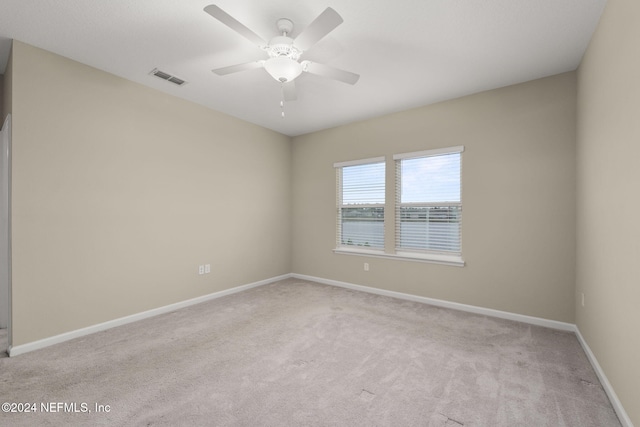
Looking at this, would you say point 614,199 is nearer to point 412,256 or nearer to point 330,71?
point 330,71

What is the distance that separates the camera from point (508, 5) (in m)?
1.97

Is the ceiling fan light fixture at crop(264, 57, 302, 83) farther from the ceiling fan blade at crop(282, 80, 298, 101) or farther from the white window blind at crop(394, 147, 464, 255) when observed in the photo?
the white window blind at crop(394, 147, 464, 255)

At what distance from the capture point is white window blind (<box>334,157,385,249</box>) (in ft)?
14.4

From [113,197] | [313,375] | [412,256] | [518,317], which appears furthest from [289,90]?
[518,317]

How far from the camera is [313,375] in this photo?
2145mm

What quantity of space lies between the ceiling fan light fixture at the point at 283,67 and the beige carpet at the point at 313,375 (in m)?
2.33

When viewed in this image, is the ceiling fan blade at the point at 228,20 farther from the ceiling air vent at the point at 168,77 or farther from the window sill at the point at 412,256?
the window sill at the point at 412,256

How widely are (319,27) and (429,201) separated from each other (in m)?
2.79

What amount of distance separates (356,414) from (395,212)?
9.47ft

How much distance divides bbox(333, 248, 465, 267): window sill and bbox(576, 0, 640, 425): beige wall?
1.24 m

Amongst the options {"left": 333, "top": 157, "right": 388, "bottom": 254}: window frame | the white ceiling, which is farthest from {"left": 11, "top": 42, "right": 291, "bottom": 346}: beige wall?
{"left": 333, "top": 157, "right": 388, "bottom": 254}: window frame

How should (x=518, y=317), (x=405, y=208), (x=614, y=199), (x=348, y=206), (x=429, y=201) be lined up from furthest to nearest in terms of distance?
(x=348, y=206) → (x=405, y=208) → (x=429, y=201) → (x=518, y=317) → (x=614, y=199)

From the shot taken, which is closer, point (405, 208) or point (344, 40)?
point (344, 40)

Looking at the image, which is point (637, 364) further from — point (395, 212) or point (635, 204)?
point (395, 212)
